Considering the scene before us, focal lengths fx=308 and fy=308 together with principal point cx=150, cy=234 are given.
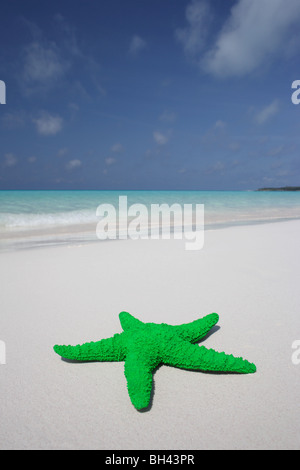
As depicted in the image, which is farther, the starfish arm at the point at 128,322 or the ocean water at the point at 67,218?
the ocean water at the point at 67,218

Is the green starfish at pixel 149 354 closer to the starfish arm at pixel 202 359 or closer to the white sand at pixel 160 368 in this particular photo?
the starfish arm at pixel 202 359

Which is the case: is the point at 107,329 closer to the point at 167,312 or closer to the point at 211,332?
the point at 167,312

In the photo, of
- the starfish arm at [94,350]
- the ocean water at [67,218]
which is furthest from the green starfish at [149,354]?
the ocean water at [67,218]

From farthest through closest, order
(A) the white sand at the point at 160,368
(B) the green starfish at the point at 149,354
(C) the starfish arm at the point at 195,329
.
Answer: (C) the starfish arm at the point at 195,329, (B) the green starfish at the point at 149,354, (A) the white sand at the point at 160,368

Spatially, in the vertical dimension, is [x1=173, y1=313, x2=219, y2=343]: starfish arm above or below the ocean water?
below

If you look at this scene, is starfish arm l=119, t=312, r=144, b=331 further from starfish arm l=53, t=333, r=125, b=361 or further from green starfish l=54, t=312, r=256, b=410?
starfish arm l=53, t=333, r=125, b=361

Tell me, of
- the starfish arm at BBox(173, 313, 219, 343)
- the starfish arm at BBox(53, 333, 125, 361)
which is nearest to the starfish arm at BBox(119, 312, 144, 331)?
the starfish arm at BBox(53, 333, 125, 361)

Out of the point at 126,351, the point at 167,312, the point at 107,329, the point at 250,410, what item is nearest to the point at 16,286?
the point at 107,329

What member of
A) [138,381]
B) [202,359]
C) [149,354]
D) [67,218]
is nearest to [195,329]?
[202,359]
